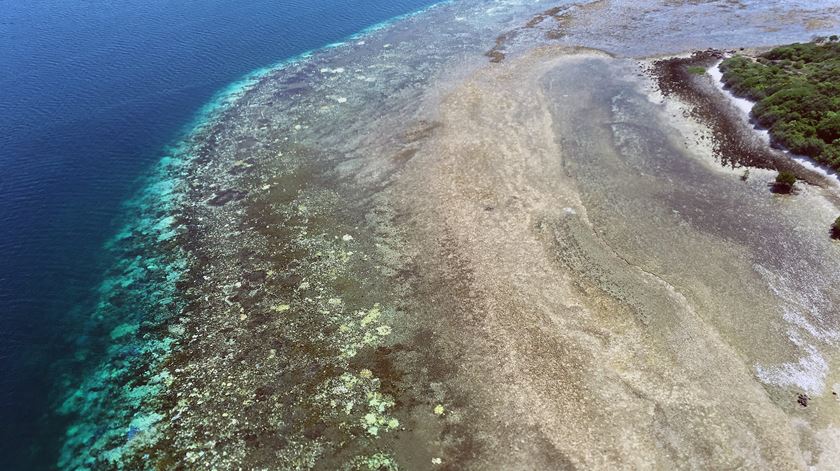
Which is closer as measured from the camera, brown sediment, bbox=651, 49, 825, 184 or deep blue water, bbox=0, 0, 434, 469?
deep blue water, bbox=0, 0, 434, 469

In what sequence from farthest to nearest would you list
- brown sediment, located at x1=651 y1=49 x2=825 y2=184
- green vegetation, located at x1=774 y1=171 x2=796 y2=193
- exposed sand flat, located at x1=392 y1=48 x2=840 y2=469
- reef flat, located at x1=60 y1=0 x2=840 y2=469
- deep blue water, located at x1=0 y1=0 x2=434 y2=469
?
1. brown sediment, located at x1=651 y1=49 x2=825 y2=184
2. green vegetation, located at x1=774 y1=171 x2=796 y2=193
3. deep blue water, located at x1=0 y1=0 x2=434 y2=469
4. reef flat, located at x1=60 y1=0 x2=840 y2=469
5. exposed sand flat, located at x1=392 y1=48 x2=840 y2=469

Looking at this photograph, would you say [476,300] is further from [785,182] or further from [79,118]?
[79,118]

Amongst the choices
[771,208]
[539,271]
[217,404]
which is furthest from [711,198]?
[217,404]

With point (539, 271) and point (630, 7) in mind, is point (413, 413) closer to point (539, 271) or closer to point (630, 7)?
point (539, 271)

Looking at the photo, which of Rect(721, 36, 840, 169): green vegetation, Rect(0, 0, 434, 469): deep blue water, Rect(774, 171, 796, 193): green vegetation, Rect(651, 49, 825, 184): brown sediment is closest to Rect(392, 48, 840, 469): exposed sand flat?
Rect(774, 171, 796, 193): green vegetation

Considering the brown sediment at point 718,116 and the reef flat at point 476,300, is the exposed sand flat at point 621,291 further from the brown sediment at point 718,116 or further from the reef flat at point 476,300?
the brown sediment at point 718,116

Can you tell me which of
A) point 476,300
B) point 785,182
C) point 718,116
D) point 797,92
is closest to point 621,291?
point 476,300

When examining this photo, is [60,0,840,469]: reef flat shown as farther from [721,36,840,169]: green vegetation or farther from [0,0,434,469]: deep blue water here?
[721,36,840,169]: green vegetation
